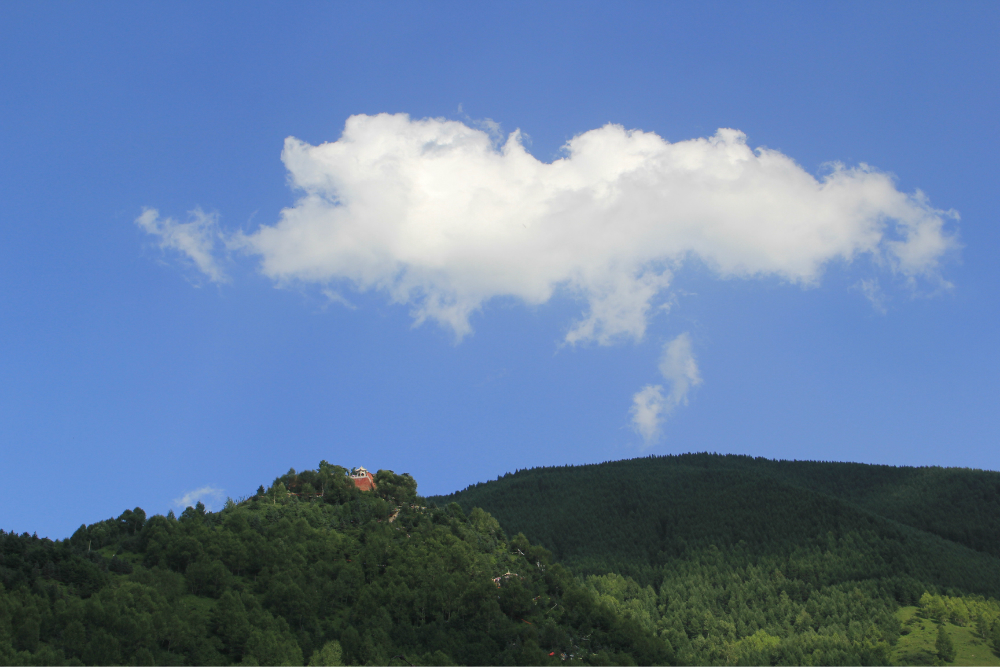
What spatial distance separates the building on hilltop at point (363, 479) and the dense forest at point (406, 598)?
3.18 meters

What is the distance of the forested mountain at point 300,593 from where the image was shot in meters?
76.8

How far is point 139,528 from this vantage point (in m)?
108

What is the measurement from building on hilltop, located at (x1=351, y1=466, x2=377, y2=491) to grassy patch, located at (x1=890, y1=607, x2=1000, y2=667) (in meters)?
96.8

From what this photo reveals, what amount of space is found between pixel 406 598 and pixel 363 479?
142 feet

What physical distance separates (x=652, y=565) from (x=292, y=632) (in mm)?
129808

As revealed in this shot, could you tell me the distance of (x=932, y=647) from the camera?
130 m

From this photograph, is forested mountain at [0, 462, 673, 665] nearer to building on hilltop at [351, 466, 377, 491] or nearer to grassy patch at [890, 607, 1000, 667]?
building on hilltop at [351, 466, 377, 491]

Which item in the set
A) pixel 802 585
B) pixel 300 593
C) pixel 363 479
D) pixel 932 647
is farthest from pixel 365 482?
pixel 932 647

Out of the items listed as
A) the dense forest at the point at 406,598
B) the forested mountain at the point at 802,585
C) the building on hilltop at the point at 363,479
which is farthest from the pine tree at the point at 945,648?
the building on hilltop at the point at 363,479

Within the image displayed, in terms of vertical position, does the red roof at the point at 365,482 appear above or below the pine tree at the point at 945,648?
above

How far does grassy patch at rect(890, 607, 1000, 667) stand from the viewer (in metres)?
127

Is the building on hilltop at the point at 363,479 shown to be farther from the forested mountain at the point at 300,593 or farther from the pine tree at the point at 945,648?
the pine tree at the point at 945,648

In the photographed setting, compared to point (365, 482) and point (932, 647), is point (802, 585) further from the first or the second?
point (365, 482)

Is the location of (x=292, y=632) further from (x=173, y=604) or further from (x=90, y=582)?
(x=90, y=582)
